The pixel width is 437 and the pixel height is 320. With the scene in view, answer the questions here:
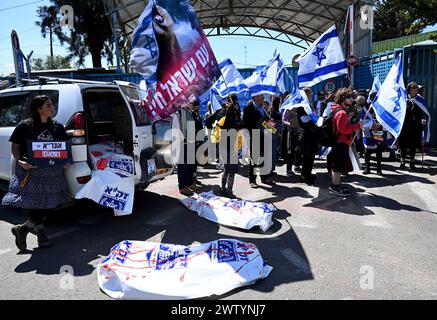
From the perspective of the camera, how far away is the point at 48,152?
167 inches

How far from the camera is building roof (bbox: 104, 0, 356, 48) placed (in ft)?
63.2

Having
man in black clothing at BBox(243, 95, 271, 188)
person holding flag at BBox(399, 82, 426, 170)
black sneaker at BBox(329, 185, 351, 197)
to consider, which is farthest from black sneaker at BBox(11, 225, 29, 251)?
person holding flag at BBox(399, 82, 426, 170)

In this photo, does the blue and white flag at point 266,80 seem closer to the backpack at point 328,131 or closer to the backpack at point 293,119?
the backpack at point 293,119

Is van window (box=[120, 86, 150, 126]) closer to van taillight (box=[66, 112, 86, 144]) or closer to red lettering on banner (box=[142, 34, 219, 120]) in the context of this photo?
red lettering on banner (box=[142, 34, 219, 120])

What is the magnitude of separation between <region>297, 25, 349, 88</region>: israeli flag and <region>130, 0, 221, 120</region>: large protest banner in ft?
10.4

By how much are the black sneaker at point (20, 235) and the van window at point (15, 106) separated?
182 centimetres

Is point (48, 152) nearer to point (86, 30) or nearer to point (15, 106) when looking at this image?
point (15, 106)

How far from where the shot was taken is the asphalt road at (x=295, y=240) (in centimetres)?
337

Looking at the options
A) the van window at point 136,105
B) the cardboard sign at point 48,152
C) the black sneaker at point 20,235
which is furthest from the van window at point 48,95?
the black sneaker at point 20,235

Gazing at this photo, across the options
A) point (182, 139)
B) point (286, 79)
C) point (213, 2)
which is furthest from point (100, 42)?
point (182, 139)

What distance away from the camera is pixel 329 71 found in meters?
7.20

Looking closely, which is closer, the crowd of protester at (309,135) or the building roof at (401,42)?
the crowd of protester at (309,135)

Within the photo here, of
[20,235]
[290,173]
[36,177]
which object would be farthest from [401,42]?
[20,235]

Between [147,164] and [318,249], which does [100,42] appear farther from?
[318,249]
